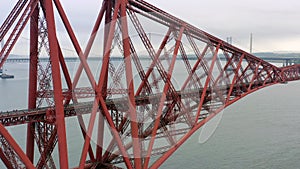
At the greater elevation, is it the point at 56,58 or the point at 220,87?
the point at 56,58

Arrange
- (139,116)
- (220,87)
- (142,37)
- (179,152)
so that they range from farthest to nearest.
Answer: (179,152) → (220,87) → (139,116) → (142,37)

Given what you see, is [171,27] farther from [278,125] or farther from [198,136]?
[278,125]

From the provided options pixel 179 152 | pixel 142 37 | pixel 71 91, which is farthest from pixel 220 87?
pixel 71 91

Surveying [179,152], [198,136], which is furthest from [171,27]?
[198,136]

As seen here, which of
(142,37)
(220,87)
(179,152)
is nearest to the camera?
(142,37)

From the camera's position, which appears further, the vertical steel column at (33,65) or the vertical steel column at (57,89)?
the vertical steel column at (33,65)

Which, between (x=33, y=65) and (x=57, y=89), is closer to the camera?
(x=57, y=89)

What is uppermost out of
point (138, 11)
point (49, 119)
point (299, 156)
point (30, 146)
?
point (138, 11)

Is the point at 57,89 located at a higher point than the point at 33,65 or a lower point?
lower

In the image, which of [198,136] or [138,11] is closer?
[138,11]

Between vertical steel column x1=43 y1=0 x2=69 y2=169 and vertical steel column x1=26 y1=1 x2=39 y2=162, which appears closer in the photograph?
vertical steel column x1=43 y1=0 x2=69 y2=169
